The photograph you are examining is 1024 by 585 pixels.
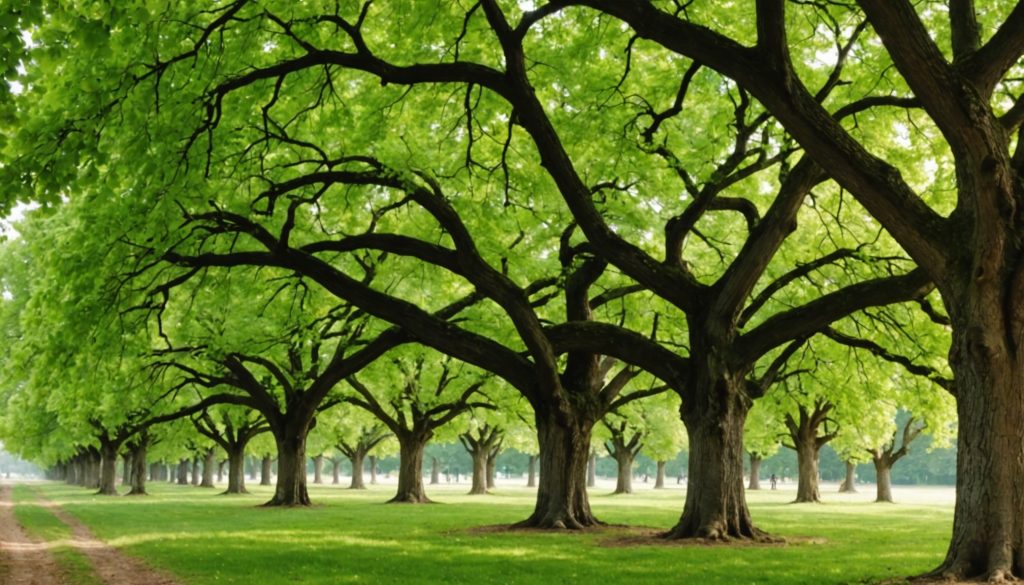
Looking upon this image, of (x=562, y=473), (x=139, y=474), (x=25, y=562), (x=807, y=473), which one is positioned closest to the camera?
(x=25, y=562)

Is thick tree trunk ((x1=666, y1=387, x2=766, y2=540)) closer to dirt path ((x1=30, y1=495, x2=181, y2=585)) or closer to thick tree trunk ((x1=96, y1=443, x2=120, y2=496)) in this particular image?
dirt path ((x1=30, y1=495, x2=181, y2=585))

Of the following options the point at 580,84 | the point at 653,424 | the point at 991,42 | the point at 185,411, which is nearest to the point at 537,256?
the point at 580,84

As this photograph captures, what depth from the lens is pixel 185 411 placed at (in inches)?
1485

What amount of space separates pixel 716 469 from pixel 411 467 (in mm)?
26616

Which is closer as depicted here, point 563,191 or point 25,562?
point 25,562

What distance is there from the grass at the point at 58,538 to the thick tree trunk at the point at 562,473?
34.9 ft

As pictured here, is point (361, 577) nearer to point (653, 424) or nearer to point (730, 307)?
point (730, 307)

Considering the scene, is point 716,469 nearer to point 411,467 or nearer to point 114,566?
point 114,566

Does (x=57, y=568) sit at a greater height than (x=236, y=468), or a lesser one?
greater

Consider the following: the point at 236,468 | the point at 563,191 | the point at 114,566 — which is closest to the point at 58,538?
the point at 114,566

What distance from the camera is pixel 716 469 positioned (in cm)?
1891

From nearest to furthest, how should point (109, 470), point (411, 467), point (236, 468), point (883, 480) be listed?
point (411, 467), point (883, 480), point (109, 470), point (236, 468)

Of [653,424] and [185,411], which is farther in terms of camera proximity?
[653,424]

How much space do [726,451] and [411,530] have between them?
923 cm
